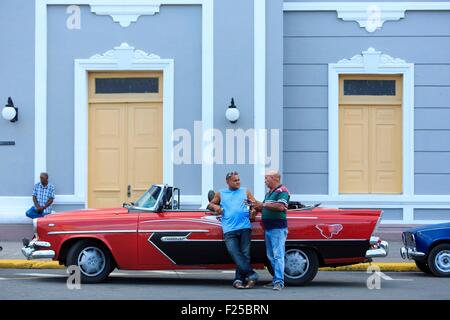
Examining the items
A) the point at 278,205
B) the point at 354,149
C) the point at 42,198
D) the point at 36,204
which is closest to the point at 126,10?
the point at 42,198

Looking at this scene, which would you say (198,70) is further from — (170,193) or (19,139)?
(170,193)

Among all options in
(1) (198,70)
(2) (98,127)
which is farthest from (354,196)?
(2) (98,127)

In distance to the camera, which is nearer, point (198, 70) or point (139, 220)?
point (139, 220)

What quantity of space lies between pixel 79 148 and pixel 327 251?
23.6 feet

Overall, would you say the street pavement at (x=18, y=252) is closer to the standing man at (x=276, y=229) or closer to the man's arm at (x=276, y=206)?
the standing man at (x=276, y=229)

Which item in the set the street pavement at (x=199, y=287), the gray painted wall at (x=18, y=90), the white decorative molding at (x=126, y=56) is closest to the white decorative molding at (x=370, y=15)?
the white decorative molding at (x=126, y=56)

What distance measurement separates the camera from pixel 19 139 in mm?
19203

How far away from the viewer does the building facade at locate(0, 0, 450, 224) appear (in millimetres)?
18938

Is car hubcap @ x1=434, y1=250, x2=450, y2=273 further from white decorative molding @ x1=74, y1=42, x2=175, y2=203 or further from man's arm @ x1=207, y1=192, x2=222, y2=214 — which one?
white decorative molding @ x1=74, y1=42, x2=175, y2=203

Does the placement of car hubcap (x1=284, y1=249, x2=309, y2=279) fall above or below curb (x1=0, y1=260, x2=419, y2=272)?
above

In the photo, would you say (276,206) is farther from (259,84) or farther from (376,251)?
(259,84)

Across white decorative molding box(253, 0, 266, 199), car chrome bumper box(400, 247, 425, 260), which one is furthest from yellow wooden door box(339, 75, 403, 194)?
car chrome bumper box(400, 247, 425, 260)

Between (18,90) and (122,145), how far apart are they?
229 centimetres

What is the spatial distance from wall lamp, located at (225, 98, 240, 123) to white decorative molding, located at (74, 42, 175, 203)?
3.86ft
